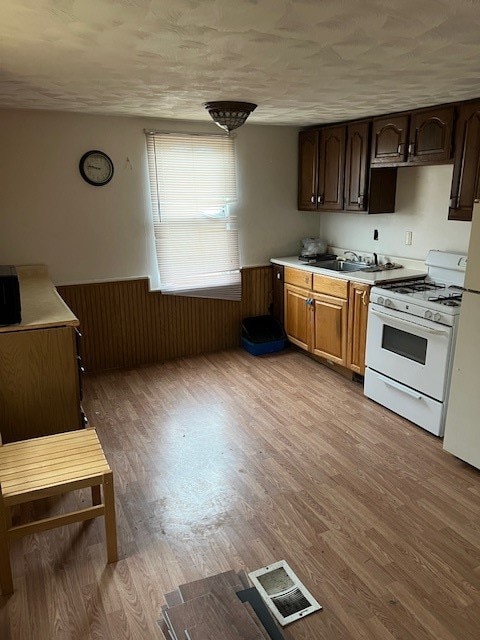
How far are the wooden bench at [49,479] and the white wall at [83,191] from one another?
7.04ft

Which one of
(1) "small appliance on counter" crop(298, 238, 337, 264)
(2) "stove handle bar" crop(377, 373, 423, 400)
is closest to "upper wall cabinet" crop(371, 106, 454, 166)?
(1) "small appliance on counter" crop(298, 238, 337, 264)

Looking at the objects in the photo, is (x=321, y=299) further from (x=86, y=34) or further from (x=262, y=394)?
(x=86, y=34)

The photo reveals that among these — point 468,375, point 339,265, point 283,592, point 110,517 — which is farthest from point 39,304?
point 339,265

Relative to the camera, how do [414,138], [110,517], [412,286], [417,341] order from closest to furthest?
[110,517] < [417,341] < [414,138] < [412,286]

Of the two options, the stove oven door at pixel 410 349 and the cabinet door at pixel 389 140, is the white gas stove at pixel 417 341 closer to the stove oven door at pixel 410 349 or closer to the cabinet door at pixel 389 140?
the stove oven door at pixel 410 349

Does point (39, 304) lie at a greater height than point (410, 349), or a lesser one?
greater

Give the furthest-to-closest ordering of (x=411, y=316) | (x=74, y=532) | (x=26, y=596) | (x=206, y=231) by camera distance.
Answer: (x=206, y=231) < (x=411, y=316) < (x=74, y=532) < (x=26, y=596)

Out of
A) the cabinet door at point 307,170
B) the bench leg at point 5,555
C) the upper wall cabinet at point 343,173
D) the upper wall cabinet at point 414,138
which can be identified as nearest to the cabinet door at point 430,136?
the upper wall cabinet at point 414,138

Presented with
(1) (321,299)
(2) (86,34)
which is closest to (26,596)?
(2) (86,34)

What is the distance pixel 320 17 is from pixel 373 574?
2.21 meters

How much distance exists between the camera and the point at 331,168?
436 cm

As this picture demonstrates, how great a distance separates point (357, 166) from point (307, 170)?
776 millimetres

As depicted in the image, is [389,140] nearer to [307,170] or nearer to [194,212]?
[307,170]

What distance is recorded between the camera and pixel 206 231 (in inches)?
177
